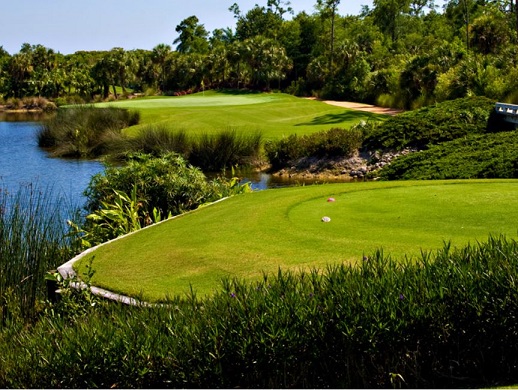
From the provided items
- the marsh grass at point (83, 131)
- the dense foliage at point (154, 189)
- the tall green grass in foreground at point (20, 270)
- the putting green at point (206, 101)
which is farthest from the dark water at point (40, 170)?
the putting green at point (206, 101)

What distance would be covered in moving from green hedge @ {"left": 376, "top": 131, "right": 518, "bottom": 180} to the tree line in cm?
2126

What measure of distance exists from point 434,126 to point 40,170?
1571cm

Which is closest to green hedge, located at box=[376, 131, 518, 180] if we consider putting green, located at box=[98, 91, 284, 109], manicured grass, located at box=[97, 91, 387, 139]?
manicured grass, located at box=[97, 91, 387, 139]

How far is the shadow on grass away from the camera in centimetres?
4009

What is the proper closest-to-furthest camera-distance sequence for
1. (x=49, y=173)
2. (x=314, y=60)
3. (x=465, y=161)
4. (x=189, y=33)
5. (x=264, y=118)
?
(x=465, y=161)
(x=49, y=173)
(x=264, y=118)
(x=314, y=60)
(x=189, y=33)

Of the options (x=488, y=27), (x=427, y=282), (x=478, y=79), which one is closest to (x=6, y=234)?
(x=427, y=282)

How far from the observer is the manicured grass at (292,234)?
838 centimetres

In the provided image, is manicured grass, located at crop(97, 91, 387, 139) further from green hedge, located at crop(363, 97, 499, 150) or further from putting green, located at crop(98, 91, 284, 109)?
green hedge, located at crop(363, 97, 499, 150)

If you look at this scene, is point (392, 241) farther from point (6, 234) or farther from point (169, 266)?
point (6, 234)

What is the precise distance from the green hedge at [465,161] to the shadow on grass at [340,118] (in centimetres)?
1506

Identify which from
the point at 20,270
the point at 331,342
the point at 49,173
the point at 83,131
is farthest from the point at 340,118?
the point at 331,342

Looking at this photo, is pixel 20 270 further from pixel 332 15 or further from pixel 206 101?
pixel 332 15

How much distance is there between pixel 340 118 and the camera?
41.7 metres

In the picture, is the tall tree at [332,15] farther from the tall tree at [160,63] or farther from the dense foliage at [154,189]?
the dense foliage at [154,189]
